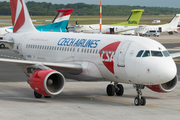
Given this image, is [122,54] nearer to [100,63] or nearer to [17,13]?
[100,63]

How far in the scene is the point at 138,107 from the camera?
17891 mm

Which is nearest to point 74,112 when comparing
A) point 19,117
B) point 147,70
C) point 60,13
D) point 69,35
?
point 19,117

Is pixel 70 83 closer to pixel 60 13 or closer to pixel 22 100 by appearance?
pixel 22 100

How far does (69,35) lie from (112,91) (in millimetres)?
4925

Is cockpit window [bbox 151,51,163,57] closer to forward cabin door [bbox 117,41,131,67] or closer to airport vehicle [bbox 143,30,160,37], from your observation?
forward cabin door [bbox 117,41,131,67]

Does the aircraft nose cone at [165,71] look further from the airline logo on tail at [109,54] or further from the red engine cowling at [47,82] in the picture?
the red engine cowling at [47,82]

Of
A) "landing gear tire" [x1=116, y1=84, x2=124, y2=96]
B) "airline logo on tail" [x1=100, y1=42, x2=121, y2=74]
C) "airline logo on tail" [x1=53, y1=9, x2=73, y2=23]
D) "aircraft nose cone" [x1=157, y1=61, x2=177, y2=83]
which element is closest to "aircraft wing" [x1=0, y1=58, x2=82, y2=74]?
"airline logo on tail" [x1=100, y1=42, x2=121, y2=74]

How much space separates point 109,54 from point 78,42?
11.0ft

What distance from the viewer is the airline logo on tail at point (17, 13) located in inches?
1133

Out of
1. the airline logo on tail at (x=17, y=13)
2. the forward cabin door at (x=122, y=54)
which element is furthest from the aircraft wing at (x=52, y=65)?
the airline logo on tail at (x=17, y=13)

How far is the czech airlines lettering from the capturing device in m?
20.5

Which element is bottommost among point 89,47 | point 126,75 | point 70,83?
point 70,83

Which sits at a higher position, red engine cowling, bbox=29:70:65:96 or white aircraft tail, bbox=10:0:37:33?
white aircraft tail, bbox=10:0:37:33

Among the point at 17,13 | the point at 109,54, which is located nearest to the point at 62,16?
the point at 17,13
